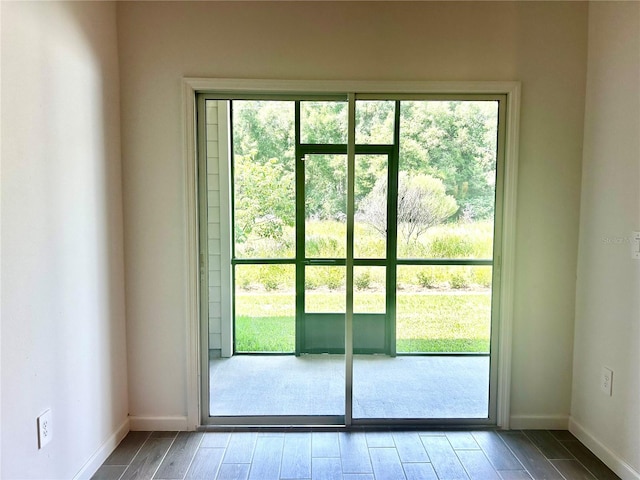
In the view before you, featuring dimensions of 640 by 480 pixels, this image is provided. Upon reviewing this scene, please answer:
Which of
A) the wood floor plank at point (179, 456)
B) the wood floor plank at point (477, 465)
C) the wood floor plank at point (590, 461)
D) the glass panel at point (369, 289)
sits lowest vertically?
the wood floor plank at point (590, 461)

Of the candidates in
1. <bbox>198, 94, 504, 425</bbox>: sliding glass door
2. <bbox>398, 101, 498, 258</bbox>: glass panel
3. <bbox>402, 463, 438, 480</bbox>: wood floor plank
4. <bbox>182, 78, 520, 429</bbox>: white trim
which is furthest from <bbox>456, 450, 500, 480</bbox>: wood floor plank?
<bbox>398, 101, 498, 258</bbox>: glass panel

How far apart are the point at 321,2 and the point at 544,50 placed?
4.59 feet

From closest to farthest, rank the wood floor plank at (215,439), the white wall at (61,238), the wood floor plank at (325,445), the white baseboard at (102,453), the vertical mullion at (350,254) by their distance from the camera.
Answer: the white wall at (61,238) < the white baseboard at (102,453) < the wood floor plank at (325,445) < the wood floor plank at (215,439) < the vertical mullion at (350,254)

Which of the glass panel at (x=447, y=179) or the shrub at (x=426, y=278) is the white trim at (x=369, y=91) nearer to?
the glass panel at (x=447, y=179)

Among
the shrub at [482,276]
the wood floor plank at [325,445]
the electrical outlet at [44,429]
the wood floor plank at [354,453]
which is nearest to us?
the electrical outlet at [44,429]

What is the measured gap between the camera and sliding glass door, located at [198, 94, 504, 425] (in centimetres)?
247

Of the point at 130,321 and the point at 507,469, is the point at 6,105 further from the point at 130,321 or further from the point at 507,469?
the point at 507,469

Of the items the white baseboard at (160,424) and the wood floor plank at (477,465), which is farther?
the white baseboard at (160,424)

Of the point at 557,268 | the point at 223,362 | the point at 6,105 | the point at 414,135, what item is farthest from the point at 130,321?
the point at 557,268

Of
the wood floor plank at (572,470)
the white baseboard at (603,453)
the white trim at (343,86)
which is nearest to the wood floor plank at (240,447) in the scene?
the wood floor plank at (572,470)

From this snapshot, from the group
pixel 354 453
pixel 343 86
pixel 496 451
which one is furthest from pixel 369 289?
pixel 343 86

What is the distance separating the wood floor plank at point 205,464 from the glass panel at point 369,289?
1.18 meters

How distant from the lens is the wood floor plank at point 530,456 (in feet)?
6.77

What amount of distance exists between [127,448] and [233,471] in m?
0.70
